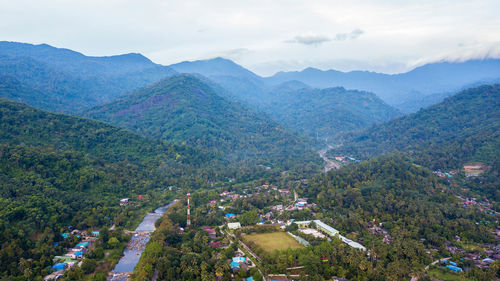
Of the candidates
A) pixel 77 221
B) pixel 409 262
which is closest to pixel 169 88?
pixel 77 221

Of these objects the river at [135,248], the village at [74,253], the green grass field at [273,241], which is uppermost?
the village at [74,253]

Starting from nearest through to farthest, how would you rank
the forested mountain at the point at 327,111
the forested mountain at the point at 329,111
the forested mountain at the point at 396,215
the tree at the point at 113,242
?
the forested mountain at the point at 396,215 < the tree at the point at 113,242 < the forested mountain at the point at 329,111 < the forested mountain at the point at 327,111

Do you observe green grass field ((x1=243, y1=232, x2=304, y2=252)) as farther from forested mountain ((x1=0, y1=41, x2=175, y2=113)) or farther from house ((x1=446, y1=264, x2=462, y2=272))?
forested mountain ((x1=0, y1=41, x2=175, y2=113))

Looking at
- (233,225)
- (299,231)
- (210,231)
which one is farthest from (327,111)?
(210,231)

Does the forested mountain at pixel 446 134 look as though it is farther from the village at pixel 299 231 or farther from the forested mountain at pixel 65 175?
the forested mountain at pixel 65 175

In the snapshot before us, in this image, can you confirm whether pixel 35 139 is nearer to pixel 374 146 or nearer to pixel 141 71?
pixel 374 146

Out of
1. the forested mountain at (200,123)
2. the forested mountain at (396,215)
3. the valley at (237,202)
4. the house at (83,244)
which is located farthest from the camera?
the forested mountain at (200,123)

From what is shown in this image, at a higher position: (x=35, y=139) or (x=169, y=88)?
(x=169, y=88)

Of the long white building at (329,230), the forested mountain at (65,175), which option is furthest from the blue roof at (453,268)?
→ the forested mountain at (65,175)

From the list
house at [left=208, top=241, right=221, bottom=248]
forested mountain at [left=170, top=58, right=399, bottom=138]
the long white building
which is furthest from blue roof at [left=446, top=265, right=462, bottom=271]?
forested mountain at [left=170, top=58, right=399, bottom=138]
